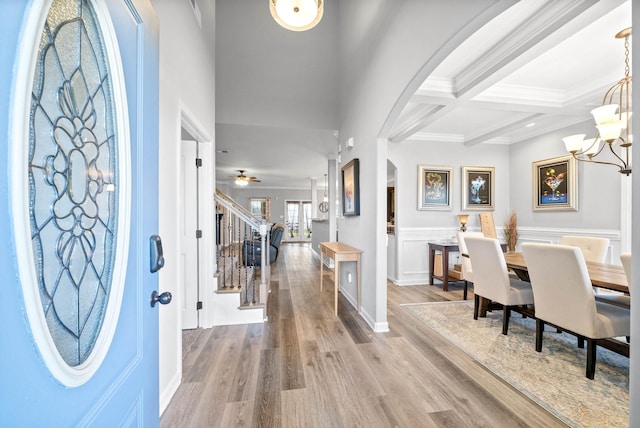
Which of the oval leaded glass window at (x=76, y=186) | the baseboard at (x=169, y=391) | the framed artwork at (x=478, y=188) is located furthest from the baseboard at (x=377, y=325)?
the framed artwork at (x=478, y=188)

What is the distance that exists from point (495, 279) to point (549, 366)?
0.84 m

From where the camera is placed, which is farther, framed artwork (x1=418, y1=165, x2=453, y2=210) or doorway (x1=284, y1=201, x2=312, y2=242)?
doorway (x1=284, y1=201, x2=312, y2=242)

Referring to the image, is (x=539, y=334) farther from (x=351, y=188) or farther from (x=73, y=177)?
(x=73, y=177)

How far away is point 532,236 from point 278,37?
18.3 ft

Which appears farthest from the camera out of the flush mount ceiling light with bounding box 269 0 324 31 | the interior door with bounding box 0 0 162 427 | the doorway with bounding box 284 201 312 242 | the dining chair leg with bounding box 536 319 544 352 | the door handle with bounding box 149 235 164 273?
the doorway with bounding box 284 201 312 242

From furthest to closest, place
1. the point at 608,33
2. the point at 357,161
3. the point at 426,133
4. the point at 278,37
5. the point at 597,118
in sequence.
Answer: the point at 426,133 < the point at 278,37 < the point at 357,161 < the point at 597,118 < the point at 608,33

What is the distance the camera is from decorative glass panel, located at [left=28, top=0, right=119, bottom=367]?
0.53 meters

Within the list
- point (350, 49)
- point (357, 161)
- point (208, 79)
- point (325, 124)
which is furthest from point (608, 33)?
point (208, 79)

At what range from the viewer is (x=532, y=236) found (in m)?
4.64

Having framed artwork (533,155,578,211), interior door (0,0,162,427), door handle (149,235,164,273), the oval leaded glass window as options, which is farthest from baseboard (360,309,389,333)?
framed artwork (533,155,578,211)

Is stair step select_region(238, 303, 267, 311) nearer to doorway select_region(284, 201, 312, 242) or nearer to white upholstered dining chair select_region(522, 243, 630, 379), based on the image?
white upholstered dining chair select_region(522, 243, 630, 379)

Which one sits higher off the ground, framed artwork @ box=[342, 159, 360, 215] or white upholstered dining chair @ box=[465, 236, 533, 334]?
framed artwork @ box=[342, 159, 360, 215]

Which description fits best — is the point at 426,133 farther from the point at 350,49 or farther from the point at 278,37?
the point at 278,37

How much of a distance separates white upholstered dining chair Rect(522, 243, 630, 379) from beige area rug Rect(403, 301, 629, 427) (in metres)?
0.18
